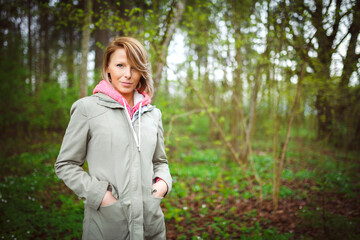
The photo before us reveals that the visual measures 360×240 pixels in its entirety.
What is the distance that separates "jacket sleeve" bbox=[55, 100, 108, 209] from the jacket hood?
193 mm

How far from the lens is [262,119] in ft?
34.9

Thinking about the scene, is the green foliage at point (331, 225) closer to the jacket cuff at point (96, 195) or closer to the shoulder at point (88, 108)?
the jacket cuff at point (96, 195)

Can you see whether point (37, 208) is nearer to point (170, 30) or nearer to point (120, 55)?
point (120, 55)

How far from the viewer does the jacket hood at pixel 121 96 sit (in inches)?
60.5

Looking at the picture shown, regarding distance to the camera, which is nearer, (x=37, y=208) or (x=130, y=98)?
(x=130, y=98)

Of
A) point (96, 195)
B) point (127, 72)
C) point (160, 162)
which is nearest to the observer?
point (96, 195)

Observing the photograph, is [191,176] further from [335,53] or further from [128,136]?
[128,136]

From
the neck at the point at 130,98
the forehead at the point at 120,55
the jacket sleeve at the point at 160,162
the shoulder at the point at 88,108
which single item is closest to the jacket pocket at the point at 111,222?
the jacket sleeve at the point at 160,162

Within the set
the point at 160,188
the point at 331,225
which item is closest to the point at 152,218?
the point at 160,188

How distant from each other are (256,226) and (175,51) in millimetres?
3696

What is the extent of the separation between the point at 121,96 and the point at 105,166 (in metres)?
0.52

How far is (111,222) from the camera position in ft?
4.70

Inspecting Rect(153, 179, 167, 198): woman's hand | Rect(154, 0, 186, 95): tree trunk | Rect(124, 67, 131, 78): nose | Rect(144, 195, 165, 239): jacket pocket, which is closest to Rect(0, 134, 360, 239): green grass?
Rect(144, 195, 165, 239): jacket pocket

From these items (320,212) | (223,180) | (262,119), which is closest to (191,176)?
(223,180)
